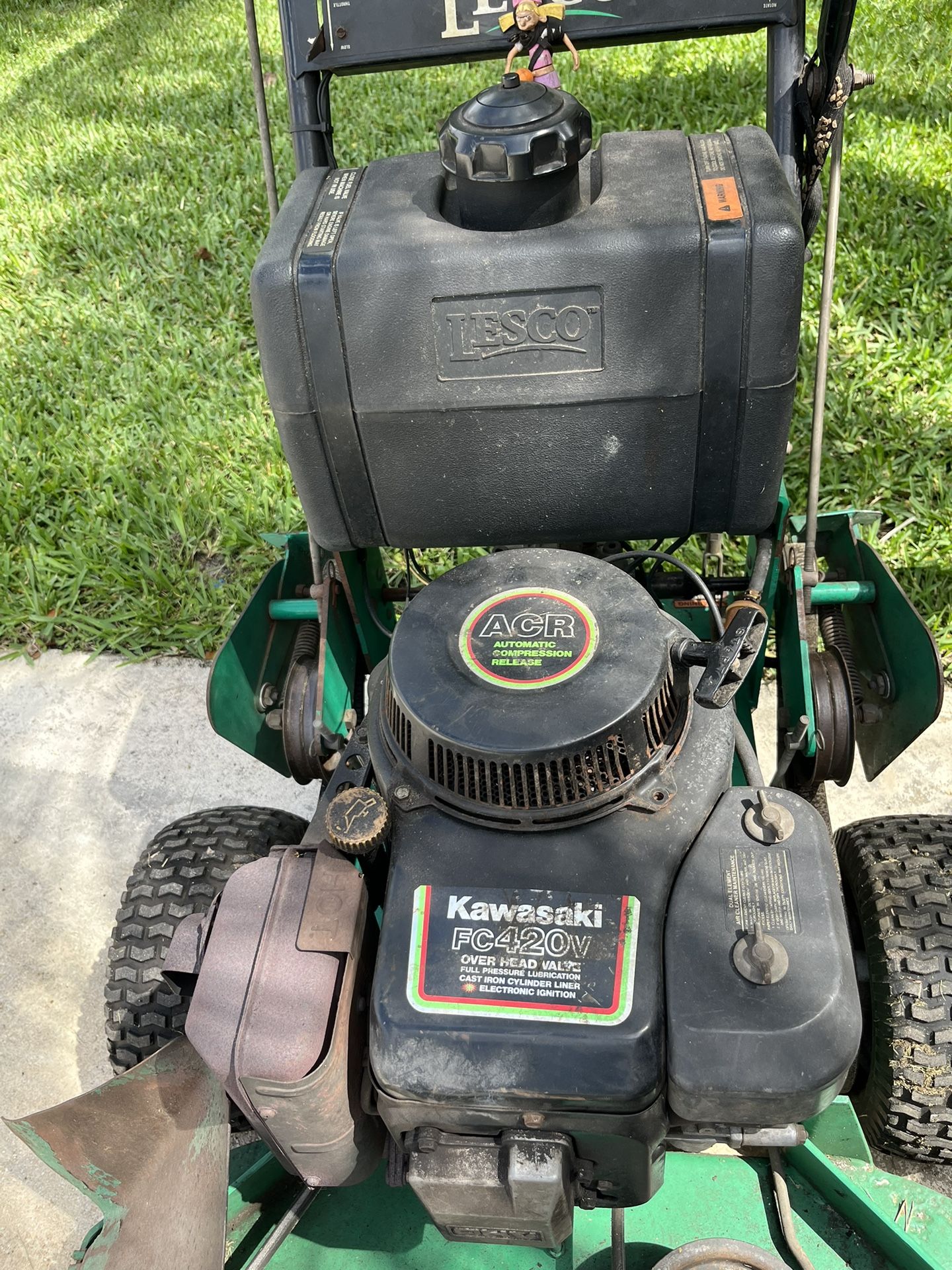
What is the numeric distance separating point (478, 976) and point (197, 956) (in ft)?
1.17

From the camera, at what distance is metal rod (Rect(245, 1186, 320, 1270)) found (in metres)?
1.44

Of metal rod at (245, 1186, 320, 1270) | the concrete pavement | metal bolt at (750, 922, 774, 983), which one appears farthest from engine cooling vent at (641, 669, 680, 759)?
the concrete pavement

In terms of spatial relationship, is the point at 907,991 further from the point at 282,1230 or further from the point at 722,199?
the point at 722,199

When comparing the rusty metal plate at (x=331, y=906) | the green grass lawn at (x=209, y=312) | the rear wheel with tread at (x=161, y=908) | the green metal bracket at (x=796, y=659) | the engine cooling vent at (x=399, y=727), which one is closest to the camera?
the rusty metal plate at (x=331, y=906)

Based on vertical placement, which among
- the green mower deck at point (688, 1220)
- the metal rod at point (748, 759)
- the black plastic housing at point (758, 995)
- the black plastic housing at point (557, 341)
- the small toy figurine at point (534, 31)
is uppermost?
the small toy figurine at point (534, 31)

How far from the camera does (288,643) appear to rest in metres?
2.12

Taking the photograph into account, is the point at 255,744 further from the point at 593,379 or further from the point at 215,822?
the point at 593,379

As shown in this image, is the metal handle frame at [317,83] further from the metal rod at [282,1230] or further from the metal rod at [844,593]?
the metal rod at [282,1230]

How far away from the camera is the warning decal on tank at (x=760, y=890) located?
1190mm

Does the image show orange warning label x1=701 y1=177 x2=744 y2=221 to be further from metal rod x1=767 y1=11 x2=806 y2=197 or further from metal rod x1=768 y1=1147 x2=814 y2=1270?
metal rod x1=768 y1=1147 x2=814 y2=1270

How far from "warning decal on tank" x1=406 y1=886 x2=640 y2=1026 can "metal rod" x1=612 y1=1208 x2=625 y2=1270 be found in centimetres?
46

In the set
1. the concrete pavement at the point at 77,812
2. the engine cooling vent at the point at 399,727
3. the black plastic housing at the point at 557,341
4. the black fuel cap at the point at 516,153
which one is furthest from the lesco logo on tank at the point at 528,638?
the concrete pavement at the point at 77,812

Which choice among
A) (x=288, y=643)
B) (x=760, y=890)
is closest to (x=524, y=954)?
(x=760, y=890)

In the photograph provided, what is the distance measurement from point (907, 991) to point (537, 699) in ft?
2.30
